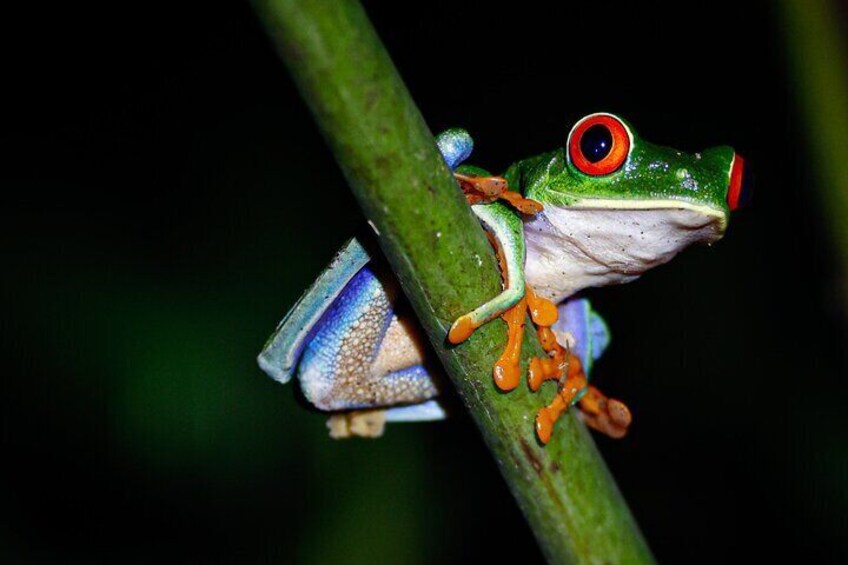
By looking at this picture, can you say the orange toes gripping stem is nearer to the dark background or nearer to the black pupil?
the black pupil

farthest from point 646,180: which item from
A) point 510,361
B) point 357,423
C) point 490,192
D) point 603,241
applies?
point 357,423

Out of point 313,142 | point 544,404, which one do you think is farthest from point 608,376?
point 544,404

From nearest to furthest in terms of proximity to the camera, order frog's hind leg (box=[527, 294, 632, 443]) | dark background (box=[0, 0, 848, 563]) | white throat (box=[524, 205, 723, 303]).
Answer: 1. frog's hind leg (box=[527, 294, 632, 443])
2. white throat (box=[524, 205, 723, 303])
3. dark background (box=[0, 0, 848, 563])

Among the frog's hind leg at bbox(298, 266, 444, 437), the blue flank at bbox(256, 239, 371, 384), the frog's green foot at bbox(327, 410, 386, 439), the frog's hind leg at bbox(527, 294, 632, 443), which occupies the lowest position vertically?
the frog's hind leg at bbox(527, 294, 632, 443)

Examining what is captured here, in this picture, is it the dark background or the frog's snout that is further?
the dark background

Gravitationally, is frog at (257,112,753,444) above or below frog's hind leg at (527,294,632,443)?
above

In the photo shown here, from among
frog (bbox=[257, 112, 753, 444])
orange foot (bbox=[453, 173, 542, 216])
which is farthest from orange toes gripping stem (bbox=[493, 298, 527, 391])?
orange foot (bbox=[453, 173, 542, 216])

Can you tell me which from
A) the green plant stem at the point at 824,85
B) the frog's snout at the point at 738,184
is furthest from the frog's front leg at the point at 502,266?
the green plant stem at the point at 824,85

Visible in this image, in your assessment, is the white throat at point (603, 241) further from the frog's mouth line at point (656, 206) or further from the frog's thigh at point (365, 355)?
the frog's thigh at point (365, 355)
